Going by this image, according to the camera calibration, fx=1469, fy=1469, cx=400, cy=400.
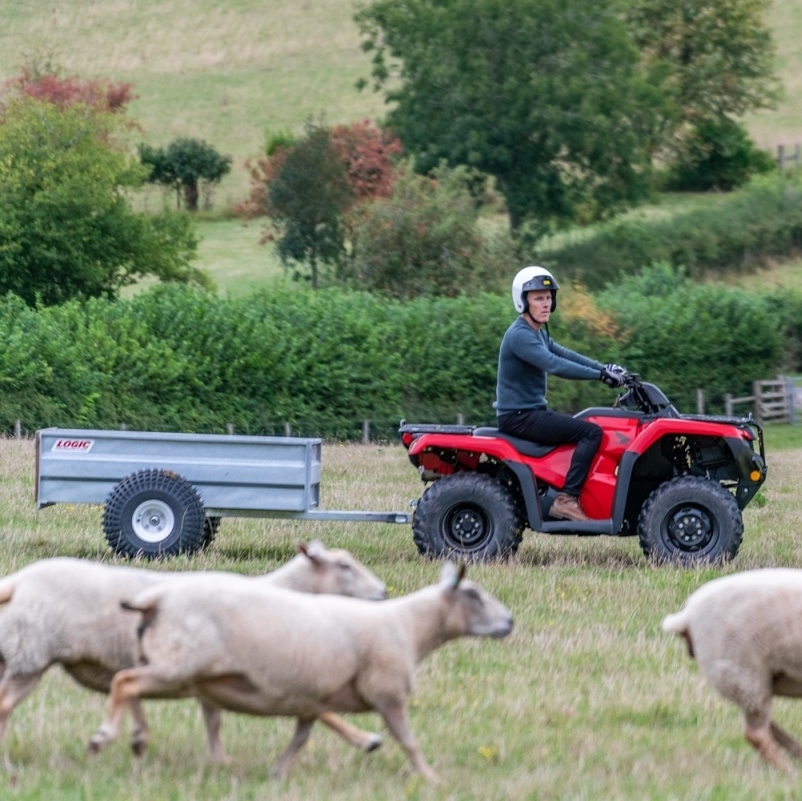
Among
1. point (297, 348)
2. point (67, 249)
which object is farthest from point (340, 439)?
point (67, 249)

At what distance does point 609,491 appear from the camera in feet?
→ 37.4

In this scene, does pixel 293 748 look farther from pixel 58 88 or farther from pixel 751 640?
pixel 58 88

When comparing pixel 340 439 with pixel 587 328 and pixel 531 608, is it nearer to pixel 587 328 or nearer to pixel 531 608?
pixel 587 328

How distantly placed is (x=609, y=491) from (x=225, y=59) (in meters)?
72.5

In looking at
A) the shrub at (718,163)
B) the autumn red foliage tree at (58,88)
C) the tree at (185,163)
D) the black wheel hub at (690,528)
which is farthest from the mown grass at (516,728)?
the shrub at (718,163)

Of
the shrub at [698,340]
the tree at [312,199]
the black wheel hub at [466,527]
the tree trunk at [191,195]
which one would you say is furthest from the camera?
the tree trunk at [191,195]

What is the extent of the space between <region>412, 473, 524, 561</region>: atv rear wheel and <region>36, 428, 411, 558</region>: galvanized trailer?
247mm

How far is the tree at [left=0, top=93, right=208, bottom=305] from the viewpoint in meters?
42.8

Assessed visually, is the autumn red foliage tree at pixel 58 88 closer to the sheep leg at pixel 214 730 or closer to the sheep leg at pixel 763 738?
the sheep leg at pixel 214 730

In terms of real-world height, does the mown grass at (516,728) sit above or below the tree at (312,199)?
below

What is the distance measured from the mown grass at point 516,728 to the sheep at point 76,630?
19cm

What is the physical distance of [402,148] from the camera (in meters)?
57.0

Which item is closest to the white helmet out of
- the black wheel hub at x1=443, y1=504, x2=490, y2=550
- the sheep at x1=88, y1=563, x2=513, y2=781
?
the black wheel hub at x1=443, y1=504, x2=490, y2=550

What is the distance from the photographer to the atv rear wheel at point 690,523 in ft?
37.3
